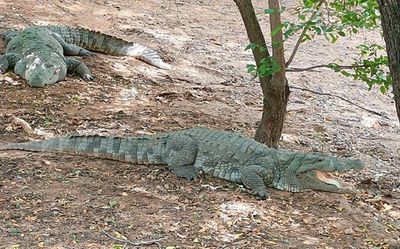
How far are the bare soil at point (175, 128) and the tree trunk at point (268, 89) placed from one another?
0.90m

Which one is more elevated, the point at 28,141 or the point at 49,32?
the point at 49,32

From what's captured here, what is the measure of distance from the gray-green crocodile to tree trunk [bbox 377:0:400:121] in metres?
2.44

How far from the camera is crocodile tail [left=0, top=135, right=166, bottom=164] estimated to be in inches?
238

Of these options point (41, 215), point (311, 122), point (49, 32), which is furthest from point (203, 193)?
point (49, 32)

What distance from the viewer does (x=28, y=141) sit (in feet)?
20.6

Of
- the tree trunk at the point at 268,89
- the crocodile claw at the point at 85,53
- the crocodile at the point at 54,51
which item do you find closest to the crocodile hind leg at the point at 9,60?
the crocodile at the point at 54,51

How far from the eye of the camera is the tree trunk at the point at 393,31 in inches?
131

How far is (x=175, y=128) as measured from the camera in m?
7.43

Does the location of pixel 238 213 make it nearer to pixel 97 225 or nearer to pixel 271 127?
pixel 97 225

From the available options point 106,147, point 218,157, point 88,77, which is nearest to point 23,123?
point 106,147

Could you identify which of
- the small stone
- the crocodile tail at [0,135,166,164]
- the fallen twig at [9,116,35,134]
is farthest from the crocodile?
the small stone

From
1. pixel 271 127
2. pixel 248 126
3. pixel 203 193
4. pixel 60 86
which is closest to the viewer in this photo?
pixel 203 193

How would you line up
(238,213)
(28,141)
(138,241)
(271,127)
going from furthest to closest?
(271,127), (28,141), (238,213), (138,241)

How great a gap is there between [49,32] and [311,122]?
4501 mm
